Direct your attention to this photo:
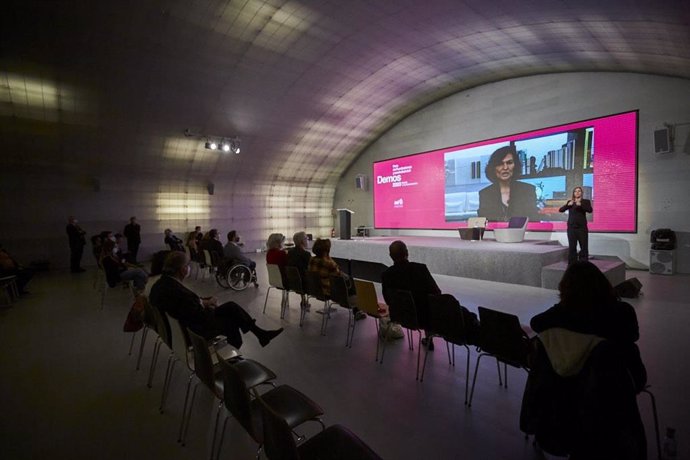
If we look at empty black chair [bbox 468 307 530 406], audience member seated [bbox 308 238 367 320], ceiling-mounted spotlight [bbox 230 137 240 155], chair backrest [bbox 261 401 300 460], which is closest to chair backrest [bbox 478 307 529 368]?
empty black chair [bbox 468 307 530 406]

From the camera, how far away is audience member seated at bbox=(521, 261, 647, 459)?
1.35 m

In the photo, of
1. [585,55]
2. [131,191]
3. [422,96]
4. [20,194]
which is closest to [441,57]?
[422,96]

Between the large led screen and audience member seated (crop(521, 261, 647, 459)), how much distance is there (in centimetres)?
820

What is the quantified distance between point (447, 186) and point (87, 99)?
427 inches

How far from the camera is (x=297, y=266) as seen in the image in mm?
4766

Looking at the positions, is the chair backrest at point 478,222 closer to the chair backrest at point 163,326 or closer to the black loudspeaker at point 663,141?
the black loudspeaker at point 663,141

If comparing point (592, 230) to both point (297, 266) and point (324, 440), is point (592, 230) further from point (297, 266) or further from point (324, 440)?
point (324, 440)

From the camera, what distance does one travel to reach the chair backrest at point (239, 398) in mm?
1441

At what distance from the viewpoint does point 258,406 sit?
5.71ft

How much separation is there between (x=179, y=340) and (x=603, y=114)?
10.1 m

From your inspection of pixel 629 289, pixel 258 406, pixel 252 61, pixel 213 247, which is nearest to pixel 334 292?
pixel 258 406

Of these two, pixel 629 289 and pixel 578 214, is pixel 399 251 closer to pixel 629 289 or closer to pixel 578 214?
pixel 629 289

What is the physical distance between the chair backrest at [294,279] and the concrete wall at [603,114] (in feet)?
25.3

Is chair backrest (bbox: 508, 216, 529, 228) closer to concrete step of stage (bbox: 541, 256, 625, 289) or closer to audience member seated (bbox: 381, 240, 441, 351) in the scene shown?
concrete step of stage (bbox: 541, 256, 625, 289)
